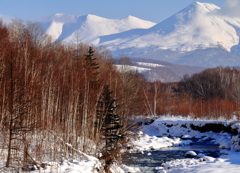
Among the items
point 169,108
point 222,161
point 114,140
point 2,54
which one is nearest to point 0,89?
point 2,54

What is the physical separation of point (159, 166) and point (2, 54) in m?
11.7

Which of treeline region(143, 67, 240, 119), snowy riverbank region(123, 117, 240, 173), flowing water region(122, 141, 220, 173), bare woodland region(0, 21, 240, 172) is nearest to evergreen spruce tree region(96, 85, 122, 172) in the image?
bare woodland region(0, 21, 240, 172)

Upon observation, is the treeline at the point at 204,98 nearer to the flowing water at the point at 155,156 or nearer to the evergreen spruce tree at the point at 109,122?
the flowing water at the point at 155,156

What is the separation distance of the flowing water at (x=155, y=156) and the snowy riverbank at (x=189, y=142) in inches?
26.3

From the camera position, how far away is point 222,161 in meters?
20.5

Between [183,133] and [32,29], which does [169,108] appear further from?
[32,29]

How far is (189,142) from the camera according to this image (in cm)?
3275

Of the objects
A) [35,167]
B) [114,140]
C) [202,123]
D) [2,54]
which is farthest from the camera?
[202,123]

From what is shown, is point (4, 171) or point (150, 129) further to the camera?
point (150, 129)

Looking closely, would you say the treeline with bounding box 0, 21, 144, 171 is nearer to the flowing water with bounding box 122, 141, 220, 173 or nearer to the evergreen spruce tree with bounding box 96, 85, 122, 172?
the evergreen spruce tree with bounding box 96, 85, 122, 172

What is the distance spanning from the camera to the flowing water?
2105cm

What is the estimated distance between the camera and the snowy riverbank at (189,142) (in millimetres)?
19219

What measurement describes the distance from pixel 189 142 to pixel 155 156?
361 inches

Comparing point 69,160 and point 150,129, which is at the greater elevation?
point 69,160
